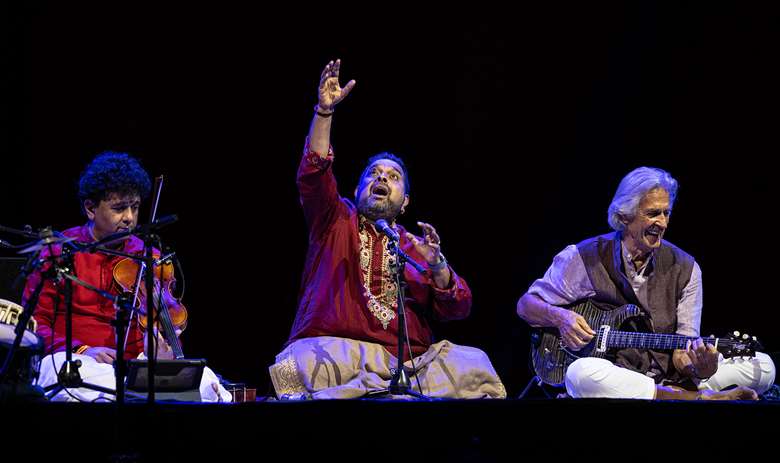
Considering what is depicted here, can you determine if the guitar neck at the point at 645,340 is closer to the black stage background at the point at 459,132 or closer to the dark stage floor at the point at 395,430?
the dark stage floor at the point at 395,430

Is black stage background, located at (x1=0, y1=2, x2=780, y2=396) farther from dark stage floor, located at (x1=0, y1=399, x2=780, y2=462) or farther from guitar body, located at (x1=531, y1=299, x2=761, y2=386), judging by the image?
dark stage floor, located at (x1=0, y1=399, x2=780, y2=462)

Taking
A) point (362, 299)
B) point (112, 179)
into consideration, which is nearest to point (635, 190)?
point (362, 299)

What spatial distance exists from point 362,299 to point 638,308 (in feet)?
4.54

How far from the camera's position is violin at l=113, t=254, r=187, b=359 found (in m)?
A: 4.00

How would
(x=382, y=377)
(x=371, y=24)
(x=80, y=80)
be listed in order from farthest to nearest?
1. (x=371, y=24)
2. (x=80, y=80)
3. (x=382, y=377)

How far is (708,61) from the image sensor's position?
553cm

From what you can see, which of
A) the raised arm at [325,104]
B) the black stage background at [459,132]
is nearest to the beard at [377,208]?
the raised arm at [325,104]

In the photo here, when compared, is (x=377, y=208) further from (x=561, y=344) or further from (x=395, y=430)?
(x=395, y=430)

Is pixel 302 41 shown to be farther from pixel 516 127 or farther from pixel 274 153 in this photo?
pixel 516 127

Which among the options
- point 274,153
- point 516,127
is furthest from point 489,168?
point 274,153

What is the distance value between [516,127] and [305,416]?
2.80 meters

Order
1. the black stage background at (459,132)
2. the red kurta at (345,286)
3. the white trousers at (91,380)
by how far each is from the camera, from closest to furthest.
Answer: the white trousers at (91,380) → the red kurta at (345,286) → the black stage background at (459,132)

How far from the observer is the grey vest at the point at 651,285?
4555mm

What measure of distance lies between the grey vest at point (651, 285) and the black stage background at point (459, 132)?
903 mm
